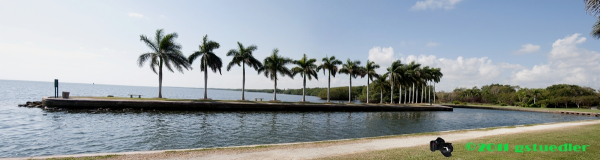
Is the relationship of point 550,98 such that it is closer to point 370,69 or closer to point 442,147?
point 370,69

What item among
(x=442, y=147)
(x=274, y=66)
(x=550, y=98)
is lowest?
(x=550, y=98)

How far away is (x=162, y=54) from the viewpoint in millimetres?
35688

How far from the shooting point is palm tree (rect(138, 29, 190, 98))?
117 ft

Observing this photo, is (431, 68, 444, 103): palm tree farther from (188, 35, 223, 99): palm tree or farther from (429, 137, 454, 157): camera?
(429, 137, 454, 157): camera

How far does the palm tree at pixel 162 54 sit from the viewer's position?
117ft

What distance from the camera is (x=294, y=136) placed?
51.0 feet

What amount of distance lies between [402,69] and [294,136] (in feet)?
158

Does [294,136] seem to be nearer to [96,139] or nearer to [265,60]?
[96,139]

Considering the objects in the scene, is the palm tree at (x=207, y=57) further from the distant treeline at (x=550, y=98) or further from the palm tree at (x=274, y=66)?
the distant treeline at (x=550, y=98)

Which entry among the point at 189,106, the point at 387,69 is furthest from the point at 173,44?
the point at 387,69

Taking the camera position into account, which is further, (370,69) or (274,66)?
(370,69)

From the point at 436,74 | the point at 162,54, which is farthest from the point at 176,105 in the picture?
the point at 436,74

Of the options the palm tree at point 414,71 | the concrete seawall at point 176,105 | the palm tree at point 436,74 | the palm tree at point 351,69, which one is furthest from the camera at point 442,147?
the palm tree at point 436,74

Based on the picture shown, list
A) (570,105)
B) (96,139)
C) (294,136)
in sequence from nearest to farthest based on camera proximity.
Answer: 1. (96,139)
2. (294,136)
3. (570,105)
